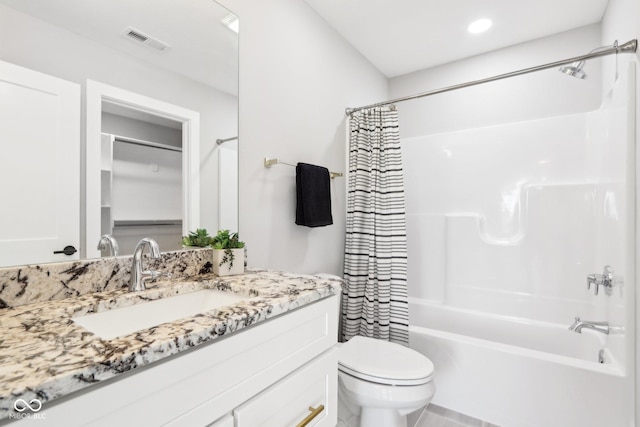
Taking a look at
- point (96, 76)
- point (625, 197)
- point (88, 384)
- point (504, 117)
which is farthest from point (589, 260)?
point (96, 76)

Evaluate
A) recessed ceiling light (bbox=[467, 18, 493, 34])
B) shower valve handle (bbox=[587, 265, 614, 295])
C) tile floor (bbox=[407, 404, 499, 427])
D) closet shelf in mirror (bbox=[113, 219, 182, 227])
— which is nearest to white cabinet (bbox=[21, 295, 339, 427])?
closet shelf in mirror (bbox=[113, 219, 182, 227])

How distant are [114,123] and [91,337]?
30.1 inches

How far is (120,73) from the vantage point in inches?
44.0

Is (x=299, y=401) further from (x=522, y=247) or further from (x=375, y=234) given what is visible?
(x=522, y=247)

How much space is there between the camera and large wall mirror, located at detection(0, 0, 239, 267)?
90cm

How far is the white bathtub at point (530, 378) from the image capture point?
150 centimetres

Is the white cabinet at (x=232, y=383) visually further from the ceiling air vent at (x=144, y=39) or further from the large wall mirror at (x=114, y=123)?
the ceiling air vent at (x=144, y=39)

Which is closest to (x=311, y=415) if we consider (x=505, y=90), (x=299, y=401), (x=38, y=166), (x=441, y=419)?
(x=299, y=401)

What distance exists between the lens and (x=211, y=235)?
142 centimetres

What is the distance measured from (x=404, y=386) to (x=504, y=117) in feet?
7.18

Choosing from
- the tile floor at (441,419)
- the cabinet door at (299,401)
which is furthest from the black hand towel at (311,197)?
the tile floor at (441,419)

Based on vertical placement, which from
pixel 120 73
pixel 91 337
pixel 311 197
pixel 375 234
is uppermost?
pixel 120 73

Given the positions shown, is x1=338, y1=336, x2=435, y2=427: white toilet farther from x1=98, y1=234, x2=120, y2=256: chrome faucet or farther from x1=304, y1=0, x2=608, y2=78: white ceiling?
x1=304, y1=0, x2=608, y2=78: white ceiling

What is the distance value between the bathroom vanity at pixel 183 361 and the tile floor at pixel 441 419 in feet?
3.38
